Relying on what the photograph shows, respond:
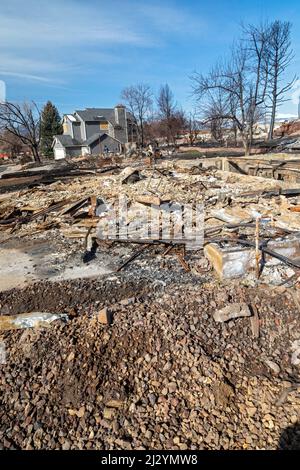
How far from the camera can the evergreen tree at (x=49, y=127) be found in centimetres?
5045

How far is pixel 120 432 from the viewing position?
9.00 ft

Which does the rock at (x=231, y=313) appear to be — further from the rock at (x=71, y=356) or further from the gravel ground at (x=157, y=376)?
the rock at (x=71, y=356)

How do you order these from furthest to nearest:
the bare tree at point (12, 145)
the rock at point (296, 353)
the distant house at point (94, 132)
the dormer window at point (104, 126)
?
the dormer window at point (104, 126), the bare tree at point (12, 145), the distant house at point (94, 132), the rock at point (296, 353)

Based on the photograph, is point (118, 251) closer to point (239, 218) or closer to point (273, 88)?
point (239, 218)

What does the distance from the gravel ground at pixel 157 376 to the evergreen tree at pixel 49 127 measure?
5114 centimetres

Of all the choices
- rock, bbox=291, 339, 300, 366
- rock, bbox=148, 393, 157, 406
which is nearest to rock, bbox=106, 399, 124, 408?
rock, bbox=148, 393, 157, 406

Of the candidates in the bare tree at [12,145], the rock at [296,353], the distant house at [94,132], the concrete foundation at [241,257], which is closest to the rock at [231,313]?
the rock at [296,353]

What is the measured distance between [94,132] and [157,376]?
1941 inches

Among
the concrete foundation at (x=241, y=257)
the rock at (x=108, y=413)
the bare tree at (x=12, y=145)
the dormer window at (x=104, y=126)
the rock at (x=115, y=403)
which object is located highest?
the dormer window at (x=104, y=126)

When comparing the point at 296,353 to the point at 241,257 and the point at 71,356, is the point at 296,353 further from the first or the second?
the point at 71,356

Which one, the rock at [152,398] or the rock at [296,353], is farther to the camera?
the rock at [296,353]

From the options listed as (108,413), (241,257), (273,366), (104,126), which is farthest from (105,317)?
(104,126)
